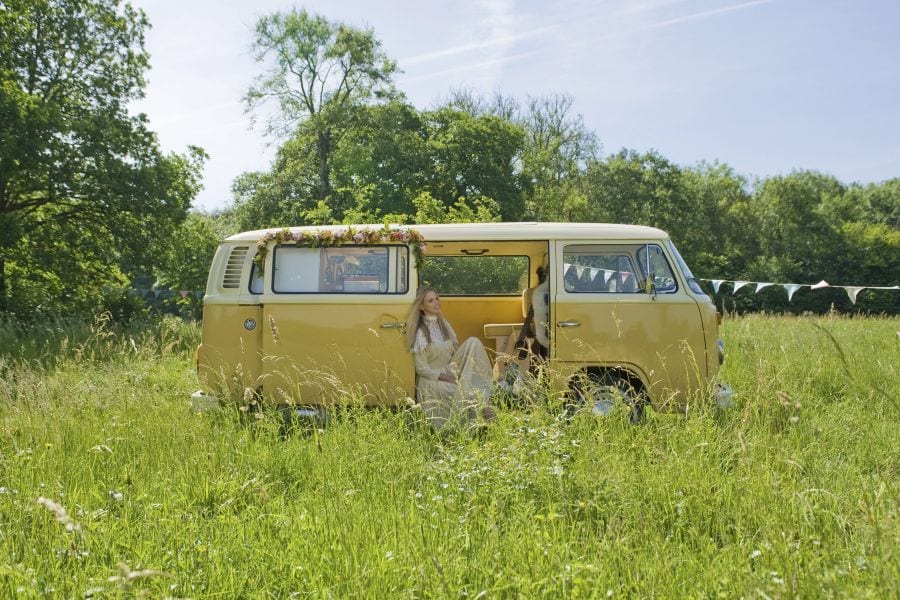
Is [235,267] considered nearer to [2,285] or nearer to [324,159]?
[2,285]

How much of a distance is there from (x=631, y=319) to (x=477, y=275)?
2.26 meters

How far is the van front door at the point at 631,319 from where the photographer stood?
20.2 ft

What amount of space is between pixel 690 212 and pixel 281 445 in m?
38.0

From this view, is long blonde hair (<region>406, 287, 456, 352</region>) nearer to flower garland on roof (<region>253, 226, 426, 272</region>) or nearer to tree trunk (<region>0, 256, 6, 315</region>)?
flower garland on roof (<region>253, 226, 426, 272</region>)

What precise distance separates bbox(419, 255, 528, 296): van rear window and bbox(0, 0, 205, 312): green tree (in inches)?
534

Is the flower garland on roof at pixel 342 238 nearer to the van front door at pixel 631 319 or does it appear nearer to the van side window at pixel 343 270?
the van side window at pixel 343 270

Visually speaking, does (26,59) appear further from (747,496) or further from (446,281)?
(747,496)

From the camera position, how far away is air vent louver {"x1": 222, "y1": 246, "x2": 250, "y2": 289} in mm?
6535

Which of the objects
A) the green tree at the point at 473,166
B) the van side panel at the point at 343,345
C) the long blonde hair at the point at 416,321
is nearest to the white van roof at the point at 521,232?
the long blonde hair at the point at 416,321

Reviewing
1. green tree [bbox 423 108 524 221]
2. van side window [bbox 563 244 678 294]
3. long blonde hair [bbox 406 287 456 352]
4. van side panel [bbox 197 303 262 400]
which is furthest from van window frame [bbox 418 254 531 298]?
green tree [bbox 423 108 524 221]

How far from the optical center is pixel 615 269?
250 inches

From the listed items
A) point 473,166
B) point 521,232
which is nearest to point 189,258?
point 473,166

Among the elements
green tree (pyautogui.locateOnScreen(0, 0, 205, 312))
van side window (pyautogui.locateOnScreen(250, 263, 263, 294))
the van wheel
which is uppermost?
green tree (pyautogui.locateOnScreen(0, 0, 205, 312))

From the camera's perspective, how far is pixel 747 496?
150 inches
